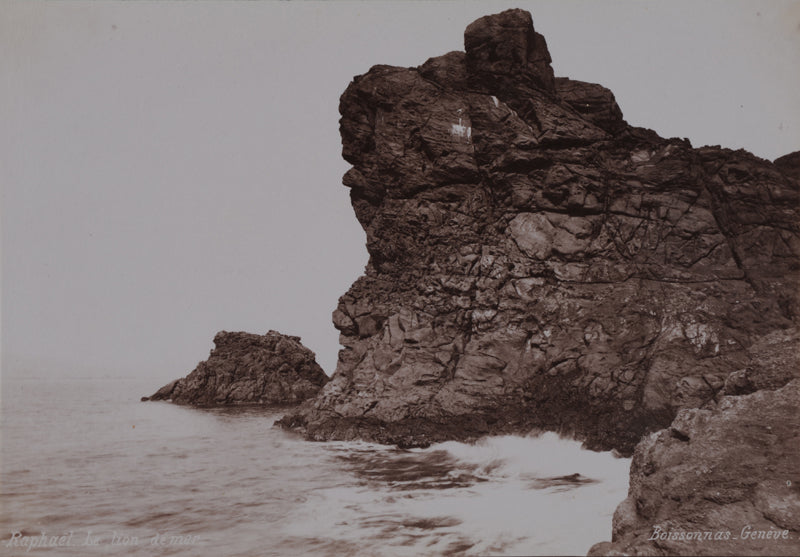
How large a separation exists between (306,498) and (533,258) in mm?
14162

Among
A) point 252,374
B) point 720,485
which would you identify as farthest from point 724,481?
point 252,374

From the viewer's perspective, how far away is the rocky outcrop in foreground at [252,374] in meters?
46.4

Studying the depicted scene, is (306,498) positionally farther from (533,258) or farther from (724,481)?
(533,258)

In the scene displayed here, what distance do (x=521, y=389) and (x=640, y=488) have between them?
13117 mm

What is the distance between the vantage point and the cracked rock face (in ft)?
61.4

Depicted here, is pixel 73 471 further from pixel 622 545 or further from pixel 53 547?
pixel 622 545

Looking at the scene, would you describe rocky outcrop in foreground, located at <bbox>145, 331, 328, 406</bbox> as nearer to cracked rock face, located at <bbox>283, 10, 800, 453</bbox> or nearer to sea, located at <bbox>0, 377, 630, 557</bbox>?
cracked rock face, located at <bbox>283, 10, 800, 453</bbox>

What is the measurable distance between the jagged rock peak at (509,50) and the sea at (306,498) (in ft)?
55.8

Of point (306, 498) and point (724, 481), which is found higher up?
point (724, 481)

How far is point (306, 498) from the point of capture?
12.9 m

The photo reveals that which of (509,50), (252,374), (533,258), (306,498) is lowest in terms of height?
(306,498)

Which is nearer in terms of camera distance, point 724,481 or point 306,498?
point 724,481

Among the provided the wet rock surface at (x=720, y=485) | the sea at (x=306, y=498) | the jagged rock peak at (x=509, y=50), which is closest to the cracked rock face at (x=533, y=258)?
the jagged rock peak at (x=509, y=50)

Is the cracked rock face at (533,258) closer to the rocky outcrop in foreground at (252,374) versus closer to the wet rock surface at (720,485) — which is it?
the wet rock surface at (720,485)
